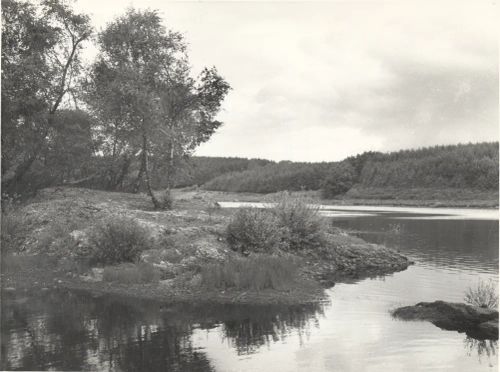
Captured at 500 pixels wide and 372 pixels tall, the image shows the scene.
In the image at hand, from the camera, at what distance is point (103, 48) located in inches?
1183

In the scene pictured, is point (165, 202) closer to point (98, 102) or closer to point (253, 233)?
point (98, 102)

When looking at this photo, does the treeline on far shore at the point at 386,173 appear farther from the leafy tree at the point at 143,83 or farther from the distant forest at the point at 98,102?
the leafy tree at the point at 143,83

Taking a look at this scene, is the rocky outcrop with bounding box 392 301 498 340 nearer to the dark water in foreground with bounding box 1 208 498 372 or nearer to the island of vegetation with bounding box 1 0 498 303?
the dark water in foreground with bounding box 1 208 498 372

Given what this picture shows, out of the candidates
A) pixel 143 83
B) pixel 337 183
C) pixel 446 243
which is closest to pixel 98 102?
pixel 143 83

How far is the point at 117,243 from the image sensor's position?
18969 mm

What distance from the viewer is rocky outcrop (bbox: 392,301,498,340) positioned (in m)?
12.3

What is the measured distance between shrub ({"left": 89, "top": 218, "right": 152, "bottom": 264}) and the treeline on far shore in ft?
207

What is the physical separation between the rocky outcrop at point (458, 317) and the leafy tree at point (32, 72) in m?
20.3

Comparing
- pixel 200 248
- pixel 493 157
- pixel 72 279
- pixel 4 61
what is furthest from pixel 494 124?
pixel 493 157

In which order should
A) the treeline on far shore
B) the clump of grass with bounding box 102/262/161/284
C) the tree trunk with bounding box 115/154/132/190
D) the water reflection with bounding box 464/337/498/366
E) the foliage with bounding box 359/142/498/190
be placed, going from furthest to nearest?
the treeline on far shore < the foliage with bounding box 359/142/498/190 < the tree trunk with bounding box 115/154/132/190 < the clump of grass with bounding box 102/262/161/284 < the water reflection with bounding box 464/337/498/366

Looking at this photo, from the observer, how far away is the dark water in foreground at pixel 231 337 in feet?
32.6

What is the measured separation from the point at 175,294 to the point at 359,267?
9946 millimetres

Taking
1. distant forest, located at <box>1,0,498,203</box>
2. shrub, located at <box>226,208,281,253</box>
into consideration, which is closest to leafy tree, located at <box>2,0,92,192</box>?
distant forest, located at <box>1,0,498,203</box>

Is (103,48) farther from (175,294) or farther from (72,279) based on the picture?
(175,294)
